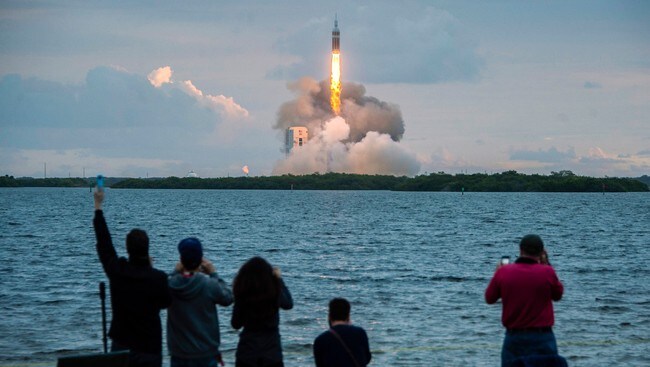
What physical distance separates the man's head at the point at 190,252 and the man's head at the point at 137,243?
322mm

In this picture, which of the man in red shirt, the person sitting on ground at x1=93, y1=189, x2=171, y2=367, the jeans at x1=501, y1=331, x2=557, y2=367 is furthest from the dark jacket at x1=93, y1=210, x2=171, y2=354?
the jeans at x1=501, y1=331, x2=557, y2=367

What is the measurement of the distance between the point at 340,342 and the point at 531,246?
2.01 m

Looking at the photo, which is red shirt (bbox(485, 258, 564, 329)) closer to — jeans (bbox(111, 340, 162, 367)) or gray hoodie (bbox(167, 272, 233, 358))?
gray hoodie (bbox(167, 272, 233, 358))

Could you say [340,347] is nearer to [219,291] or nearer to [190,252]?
[219,291]

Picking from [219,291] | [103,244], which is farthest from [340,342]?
[103,244]

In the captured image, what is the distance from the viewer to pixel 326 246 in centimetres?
4912

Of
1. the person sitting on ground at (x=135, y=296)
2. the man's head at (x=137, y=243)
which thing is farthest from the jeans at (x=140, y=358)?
the man's head at (x=137, y=243)

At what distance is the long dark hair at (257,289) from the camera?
776cm

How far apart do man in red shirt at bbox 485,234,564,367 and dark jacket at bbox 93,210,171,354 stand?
9.98 ft

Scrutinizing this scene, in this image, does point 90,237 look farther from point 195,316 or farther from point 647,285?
point 195,316

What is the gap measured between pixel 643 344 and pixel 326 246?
105 feet

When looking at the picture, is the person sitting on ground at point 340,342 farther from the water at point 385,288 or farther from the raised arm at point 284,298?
the water at point 385,288

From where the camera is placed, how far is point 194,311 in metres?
8.18

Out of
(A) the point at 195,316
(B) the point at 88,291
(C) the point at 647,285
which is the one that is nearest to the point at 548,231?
(C) the point at 647,285
